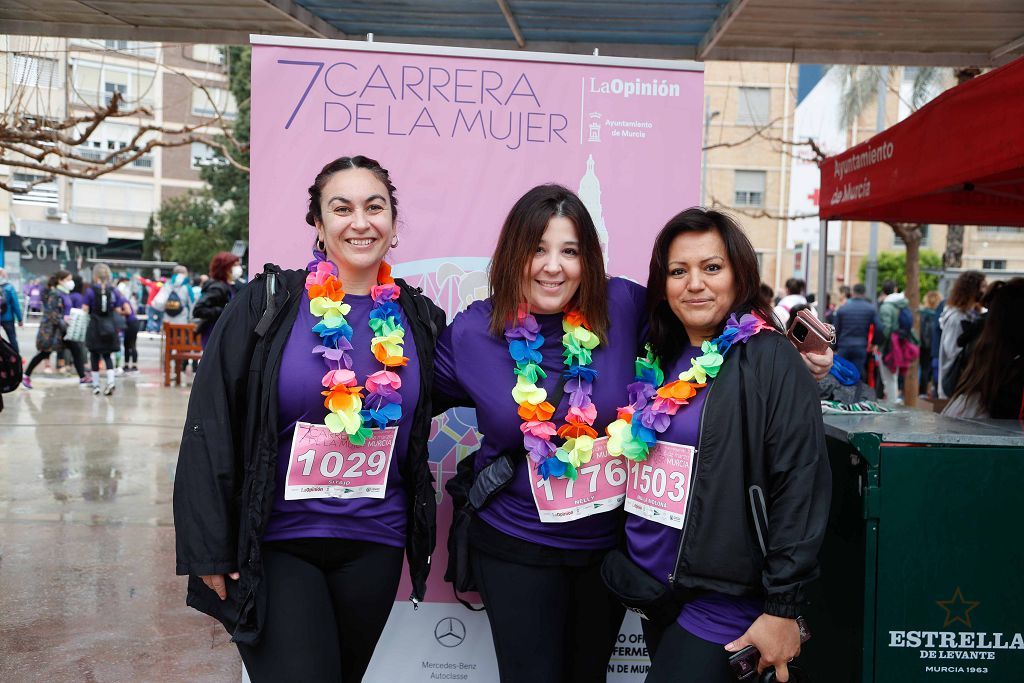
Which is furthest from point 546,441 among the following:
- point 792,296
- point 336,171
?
point 792,296

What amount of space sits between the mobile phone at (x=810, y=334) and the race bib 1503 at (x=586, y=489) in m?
0.80

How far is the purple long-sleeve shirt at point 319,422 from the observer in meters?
2.26

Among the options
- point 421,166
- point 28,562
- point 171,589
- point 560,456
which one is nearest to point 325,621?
point 560,456

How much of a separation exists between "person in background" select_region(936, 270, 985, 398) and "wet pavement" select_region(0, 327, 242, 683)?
22.6 feet

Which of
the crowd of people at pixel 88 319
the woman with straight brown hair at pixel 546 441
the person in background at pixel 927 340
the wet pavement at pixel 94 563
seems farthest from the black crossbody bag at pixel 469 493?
the person in background at pixel 927 340

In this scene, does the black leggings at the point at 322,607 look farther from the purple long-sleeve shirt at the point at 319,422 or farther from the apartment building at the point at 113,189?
the apartment building at the point at 113,189

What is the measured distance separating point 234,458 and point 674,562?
3.64ft

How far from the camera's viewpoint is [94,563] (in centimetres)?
506

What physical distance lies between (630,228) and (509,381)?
3.61 ft

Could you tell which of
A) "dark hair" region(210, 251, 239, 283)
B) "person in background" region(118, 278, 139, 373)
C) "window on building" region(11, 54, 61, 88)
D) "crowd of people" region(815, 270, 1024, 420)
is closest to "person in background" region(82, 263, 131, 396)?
"person in background" region(118, 278, 139, 373)

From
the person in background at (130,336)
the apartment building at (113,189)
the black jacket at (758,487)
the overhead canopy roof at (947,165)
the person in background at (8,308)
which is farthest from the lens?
the apartment building at (113,189)

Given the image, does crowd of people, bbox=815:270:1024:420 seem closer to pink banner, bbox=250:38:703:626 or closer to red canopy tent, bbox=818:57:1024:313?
red canopy tent, bbox=818:57:1024:313

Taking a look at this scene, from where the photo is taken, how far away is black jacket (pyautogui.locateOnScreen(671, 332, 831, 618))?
1985 mm

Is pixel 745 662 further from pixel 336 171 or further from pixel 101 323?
pixel 101 323
